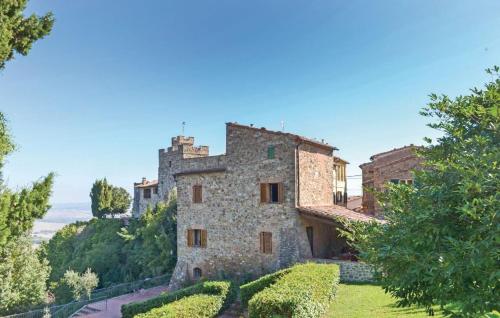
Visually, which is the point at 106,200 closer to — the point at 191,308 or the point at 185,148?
the point at 185,148

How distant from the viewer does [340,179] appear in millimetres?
31469

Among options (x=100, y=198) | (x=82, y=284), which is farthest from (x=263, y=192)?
(x=100, y=198)

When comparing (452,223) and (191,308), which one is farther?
(191,308)

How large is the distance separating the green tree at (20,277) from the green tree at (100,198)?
3150 centimetres

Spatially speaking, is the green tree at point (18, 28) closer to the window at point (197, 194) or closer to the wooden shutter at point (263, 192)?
the wooden shutter at point (263, 192)

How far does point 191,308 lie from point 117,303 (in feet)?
35.8

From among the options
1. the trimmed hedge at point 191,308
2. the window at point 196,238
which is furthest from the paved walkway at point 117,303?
the trimmed hedge at point 191,308

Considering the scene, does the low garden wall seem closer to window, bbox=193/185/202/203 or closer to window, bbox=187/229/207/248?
window, bbox=187/229/207/248

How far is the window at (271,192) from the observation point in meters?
21.1

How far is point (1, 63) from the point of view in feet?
30.4

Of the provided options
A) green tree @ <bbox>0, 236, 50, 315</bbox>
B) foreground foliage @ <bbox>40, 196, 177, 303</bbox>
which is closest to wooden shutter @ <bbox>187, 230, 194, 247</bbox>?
foreground foliage @ <bbox>40, 196, 177, 303</bbox>

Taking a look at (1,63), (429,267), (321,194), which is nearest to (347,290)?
(321,194)

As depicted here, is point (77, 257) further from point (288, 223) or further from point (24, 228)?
point (24, 228)

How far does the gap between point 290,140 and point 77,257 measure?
99.9ft
